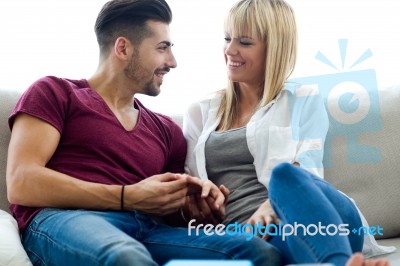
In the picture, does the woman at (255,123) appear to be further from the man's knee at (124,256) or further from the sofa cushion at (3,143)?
the sofa cushion at (3,143)

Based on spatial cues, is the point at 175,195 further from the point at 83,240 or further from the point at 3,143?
the point at 3,143

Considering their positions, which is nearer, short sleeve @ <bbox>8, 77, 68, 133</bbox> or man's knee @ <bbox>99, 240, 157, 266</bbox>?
man's knee @ <bbox>99, 240, 157, 266</bbox>

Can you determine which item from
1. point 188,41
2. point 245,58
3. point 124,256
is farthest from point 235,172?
point 188,41

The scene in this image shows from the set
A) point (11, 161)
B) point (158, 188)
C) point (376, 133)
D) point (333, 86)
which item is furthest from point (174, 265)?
point (333, 86)

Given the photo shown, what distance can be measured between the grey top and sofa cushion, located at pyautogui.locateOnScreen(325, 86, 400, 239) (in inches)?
12.4

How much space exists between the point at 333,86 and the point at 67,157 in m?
1.00

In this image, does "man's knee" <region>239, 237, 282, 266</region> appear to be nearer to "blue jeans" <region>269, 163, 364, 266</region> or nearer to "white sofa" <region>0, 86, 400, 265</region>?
"blue jeans" <region>269, 163, 364, 266</region>

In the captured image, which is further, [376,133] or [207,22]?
[207,22]

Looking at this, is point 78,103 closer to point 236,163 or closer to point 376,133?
point 236,163

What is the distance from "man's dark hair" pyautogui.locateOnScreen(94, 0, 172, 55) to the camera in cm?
199

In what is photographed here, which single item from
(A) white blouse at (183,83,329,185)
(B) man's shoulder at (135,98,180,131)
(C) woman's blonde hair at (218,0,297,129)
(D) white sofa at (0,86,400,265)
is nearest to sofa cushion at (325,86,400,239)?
(D) white sofa at (0,86,400,265)

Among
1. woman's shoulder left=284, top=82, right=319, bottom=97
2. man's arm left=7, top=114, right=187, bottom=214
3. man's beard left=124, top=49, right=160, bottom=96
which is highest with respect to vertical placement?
man's beard left=124, top=49, right=160, bottom=96

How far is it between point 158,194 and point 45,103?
41 cm

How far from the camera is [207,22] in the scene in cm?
256
